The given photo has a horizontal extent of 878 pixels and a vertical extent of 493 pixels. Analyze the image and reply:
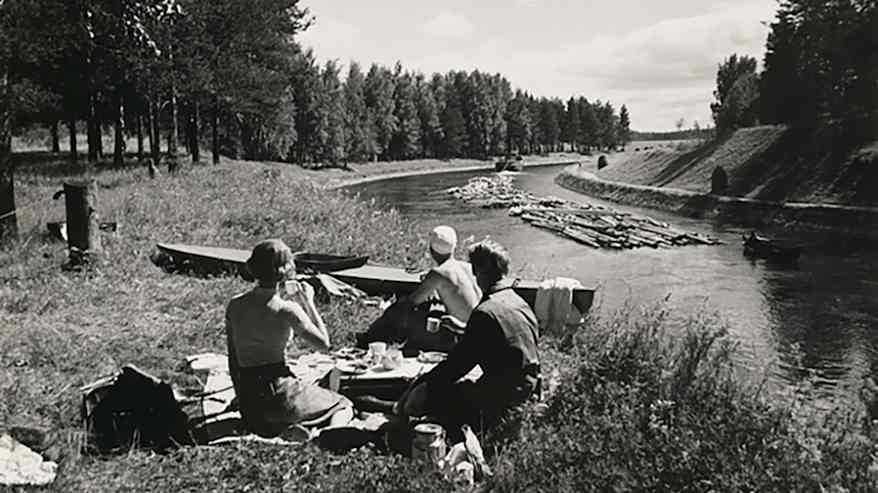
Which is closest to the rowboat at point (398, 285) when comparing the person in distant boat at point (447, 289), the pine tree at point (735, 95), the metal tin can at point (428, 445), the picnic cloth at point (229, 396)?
the person in distant boat at point (447, 289)

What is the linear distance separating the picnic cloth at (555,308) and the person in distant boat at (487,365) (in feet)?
15.7

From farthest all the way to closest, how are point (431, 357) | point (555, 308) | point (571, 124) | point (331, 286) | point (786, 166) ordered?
1. point (571, 124)
2. point (786, 166)
3. point (331, 286)
4. point (555, 308)
5. point (431, 357)

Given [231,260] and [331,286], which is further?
[231,260]

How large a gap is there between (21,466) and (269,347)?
1778mm

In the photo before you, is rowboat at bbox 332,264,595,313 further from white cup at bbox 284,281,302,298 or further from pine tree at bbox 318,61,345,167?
pine tree at bbox 318,61,345,167

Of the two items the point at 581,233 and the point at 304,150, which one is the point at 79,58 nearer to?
the point at 581,233

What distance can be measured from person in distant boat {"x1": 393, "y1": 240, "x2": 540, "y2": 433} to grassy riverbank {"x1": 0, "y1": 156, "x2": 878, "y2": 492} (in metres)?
0.38

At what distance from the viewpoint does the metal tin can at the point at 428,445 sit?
16.3ft

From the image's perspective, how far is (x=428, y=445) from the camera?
4.99m

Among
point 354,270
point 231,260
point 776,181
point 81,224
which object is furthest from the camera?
point 776,181

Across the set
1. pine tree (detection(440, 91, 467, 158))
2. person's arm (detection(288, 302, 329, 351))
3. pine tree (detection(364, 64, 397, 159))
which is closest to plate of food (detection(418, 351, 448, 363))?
person's arm (detection(288, 302, 329, 351))

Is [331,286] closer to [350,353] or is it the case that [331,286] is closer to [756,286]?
[350,353]

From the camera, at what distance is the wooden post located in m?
11.2

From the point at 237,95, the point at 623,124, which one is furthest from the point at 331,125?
the point at 623,124
